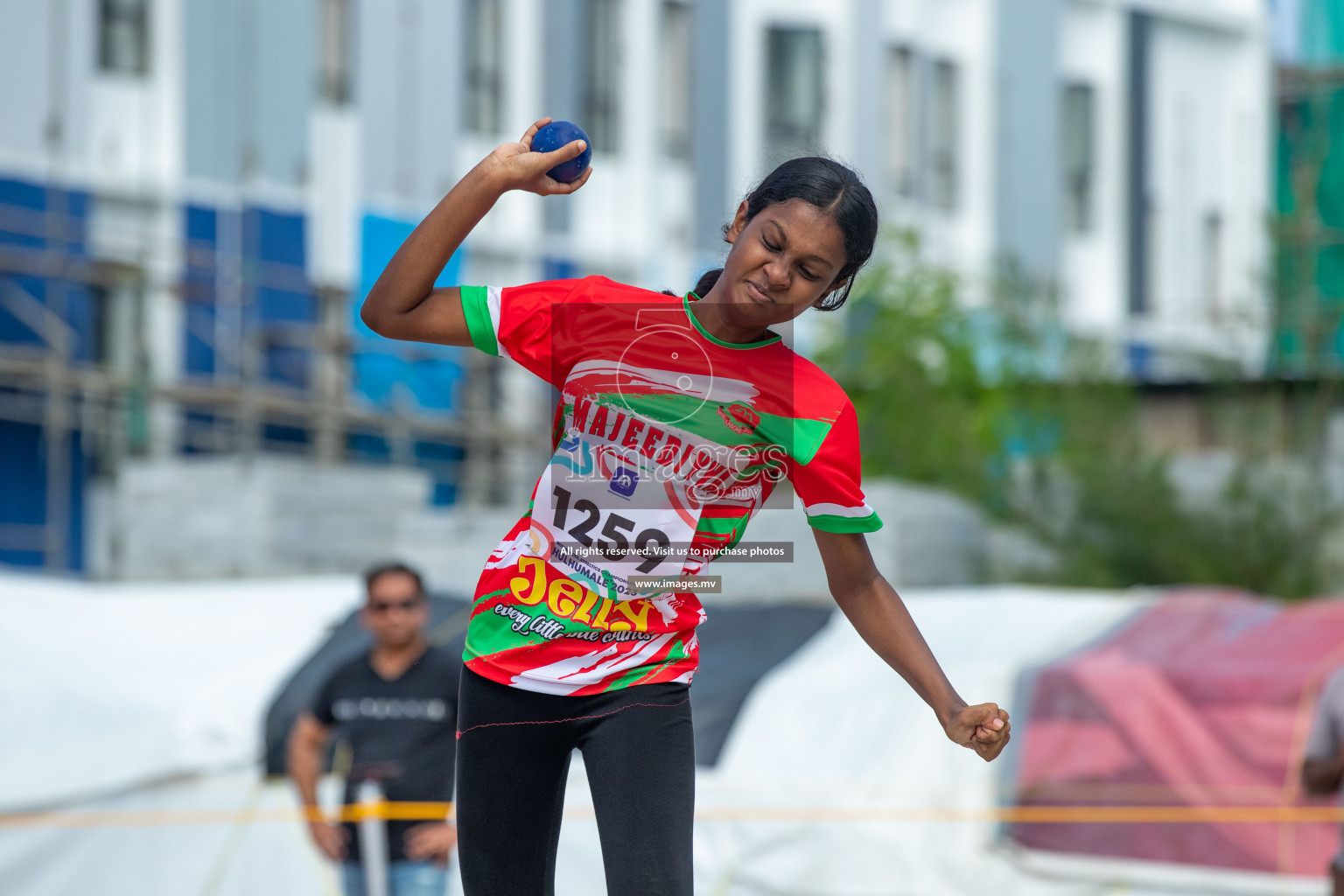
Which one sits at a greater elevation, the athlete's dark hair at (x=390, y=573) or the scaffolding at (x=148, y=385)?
the scaffolding at (x=148, y=385)

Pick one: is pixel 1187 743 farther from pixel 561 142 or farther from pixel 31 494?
pixel 31 494

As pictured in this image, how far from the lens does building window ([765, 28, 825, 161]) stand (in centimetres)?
1639

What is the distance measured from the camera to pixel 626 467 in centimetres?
244

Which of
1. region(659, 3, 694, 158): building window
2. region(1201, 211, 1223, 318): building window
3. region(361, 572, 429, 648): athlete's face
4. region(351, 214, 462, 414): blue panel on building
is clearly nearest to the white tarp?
region(361, 572, 429, 648): athlete's face

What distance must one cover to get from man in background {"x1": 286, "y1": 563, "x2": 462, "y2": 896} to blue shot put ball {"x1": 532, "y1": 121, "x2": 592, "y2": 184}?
11.0ft

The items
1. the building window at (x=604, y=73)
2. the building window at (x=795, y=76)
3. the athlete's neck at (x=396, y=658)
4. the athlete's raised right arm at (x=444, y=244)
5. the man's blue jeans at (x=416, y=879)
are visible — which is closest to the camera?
the athlete's raised right arm at (x=444, y=244)

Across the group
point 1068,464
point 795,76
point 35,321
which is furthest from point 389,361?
point 1068,464

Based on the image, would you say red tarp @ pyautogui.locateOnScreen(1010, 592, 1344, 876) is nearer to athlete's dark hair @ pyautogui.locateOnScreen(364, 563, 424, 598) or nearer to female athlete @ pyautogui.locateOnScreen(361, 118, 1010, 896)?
athlete's dark hair @ pyautogui.locateOnScreen(364, 563, 424, 598)

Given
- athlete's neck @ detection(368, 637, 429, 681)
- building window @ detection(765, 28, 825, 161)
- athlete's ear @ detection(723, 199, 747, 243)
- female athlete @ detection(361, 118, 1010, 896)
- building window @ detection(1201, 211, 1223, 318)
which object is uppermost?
building window @ detection(765, 28, 825, 161)

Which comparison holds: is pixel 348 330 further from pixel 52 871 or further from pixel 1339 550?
pixel 1339 550

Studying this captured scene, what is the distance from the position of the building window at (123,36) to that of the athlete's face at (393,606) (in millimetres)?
8235

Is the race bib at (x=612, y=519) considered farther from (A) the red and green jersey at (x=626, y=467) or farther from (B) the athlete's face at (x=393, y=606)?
(B) the athlete's face at (x=393, y=606)

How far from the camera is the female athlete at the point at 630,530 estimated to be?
7.86 ft

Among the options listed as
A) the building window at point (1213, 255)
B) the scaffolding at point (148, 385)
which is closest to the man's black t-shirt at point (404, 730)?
the scaffolding at point (148, 385)
